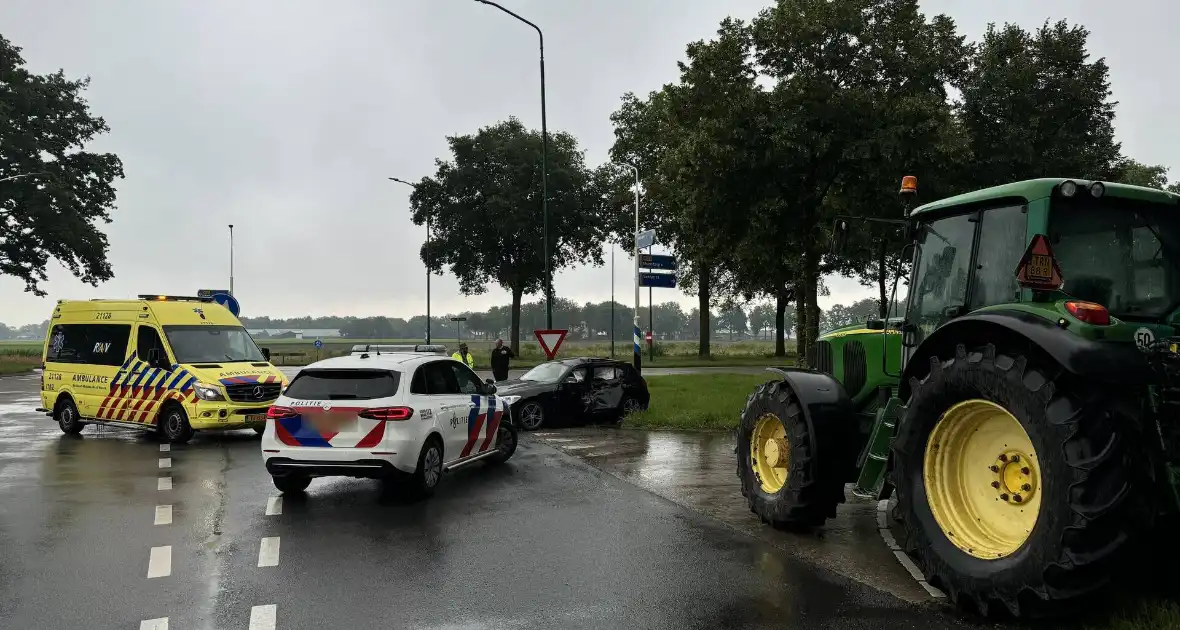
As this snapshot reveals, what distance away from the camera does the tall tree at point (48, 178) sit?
41656 millimetres

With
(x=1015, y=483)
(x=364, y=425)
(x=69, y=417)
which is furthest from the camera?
(x=69, y=417)

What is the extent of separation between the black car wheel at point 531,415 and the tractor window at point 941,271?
965 centimetres

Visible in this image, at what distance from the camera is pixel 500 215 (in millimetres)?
47500

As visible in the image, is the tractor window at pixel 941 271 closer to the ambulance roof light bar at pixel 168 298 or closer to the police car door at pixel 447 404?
the police car door at pixel 447 404

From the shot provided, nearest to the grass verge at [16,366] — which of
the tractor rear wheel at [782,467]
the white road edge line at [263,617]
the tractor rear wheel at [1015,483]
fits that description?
the white road edge line at [263,617]

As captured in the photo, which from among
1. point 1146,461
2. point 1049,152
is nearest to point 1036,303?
point 1146,461

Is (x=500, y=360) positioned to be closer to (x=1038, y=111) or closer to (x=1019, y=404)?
(x=1019, y=404)

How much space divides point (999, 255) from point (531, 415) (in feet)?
35.1

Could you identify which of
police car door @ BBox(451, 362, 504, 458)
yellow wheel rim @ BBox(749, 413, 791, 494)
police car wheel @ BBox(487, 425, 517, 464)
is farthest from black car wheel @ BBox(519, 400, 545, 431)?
yellow wheel rim @ BBox(749, 413, 791, 494)

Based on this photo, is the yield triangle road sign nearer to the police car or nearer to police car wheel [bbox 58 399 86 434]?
police car wheel [bbox 58 399 86 434]

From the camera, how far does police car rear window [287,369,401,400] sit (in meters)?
8.58

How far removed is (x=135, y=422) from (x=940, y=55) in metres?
24.9

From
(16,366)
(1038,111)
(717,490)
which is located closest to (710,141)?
(1038,111)

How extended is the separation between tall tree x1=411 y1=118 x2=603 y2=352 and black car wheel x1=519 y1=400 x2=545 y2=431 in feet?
108
